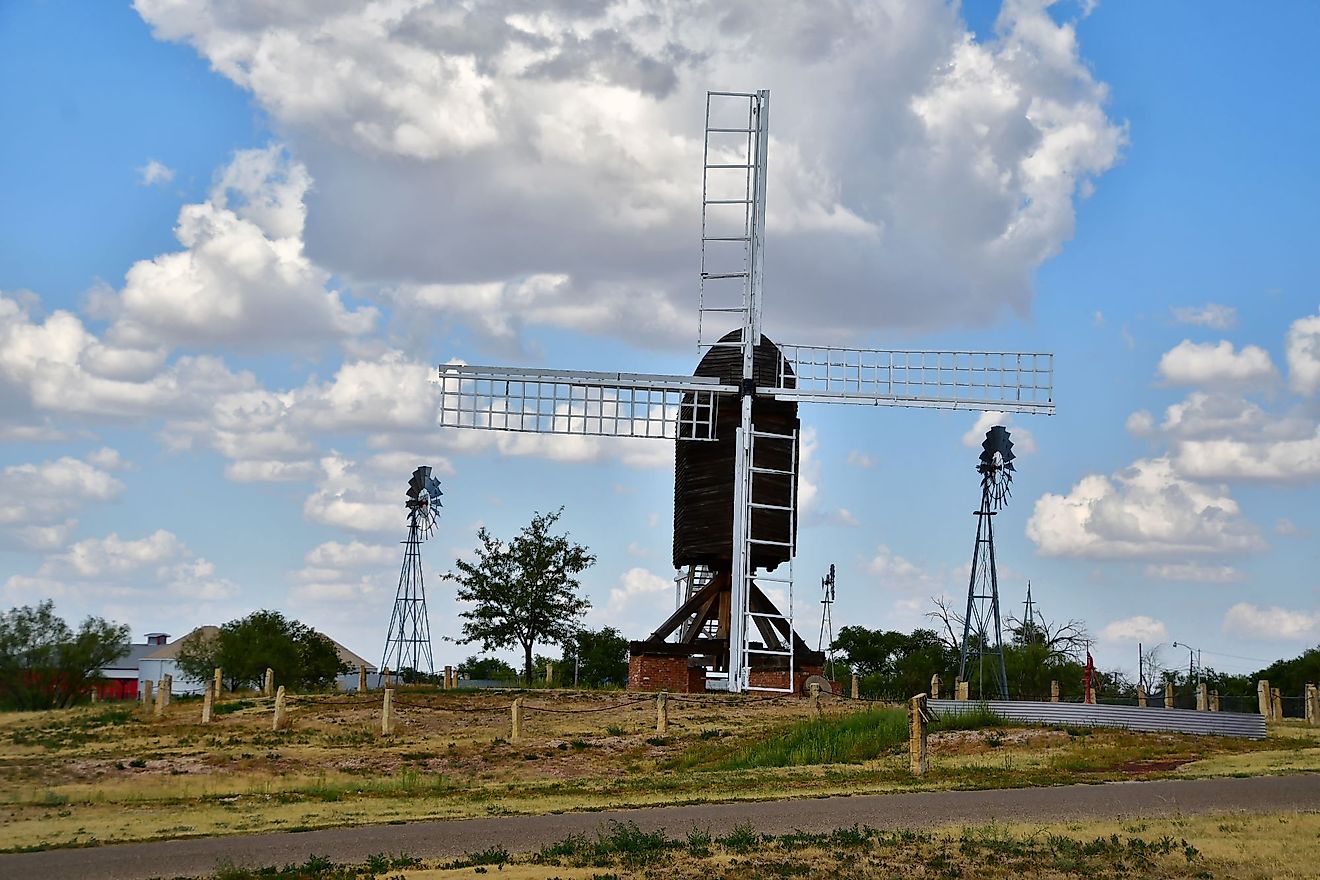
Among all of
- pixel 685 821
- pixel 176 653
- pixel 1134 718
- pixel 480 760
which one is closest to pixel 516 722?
pixel 480 760

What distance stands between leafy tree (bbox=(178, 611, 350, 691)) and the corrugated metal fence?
136ft

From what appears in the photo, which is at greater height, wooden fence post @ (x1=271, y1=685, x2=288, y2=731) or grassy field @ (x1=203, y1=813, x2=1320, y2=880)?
wooden fence post @ (x1=271, y1=685, x2=288, y2=731)

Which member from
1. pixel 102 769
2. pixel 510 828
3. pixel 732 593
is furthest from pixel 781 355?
pixel 510 828

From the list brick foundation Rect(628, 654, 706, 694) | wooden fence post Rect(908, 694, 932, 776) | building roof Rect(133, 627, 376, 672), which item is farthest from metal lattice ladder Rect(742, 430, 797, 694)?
building roof Rect(133, 627, 376, 672)

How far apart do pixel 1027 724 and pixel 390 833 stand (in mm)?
18532

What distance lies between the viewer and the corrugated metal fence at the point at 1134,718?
34.2 metres

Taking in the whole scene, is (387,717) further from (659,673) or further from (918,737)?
(918,737)

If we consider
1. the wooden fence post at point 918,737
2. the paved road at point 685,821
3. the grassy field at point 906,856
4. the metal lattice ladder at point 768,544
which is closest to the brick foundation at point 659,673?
the metal lattice ladder at point 768,544

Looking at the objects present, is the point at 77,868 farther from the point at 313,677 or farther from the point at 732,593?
the point at 313,677

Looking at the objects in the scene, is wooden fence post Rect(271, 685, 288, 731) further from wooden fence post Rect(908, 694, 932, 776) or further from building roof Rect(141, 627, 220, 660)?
building roof Rect(141, 627, 220, 660)

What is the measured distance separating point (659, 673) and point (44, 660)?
19.3 metres

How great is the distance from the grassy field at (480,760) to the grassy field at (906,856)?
5.59 m

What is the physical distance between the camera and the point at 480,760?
3438 centimetres

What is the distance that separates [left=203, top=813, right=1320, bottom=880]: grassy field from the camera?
16.0 m
